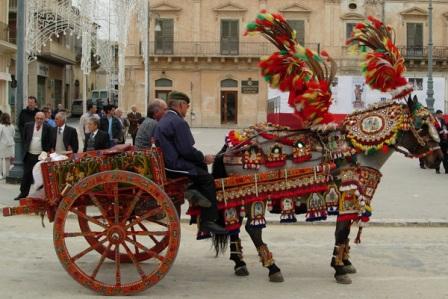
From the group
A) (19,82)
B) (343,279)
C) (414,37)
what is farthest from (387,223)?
(414,37)

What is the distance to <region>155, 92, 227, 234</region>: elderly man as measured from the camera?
21.1ft

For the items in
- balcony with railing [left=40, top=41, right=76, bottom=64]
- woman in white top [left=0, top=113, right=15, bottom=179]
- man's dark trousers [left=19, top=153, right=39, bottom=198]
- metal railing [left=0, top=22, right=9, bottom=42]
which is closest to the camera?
man's dark trousers [left=19, top=153, right=39, bottom=198]

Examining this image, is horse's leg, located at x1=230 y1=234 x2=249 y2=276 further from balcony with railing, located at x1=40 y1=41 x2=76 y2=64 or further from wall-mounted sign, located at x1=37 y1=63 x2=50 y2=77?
wall-mounted sign, located at x1=37 y1=63 x2=50 y2=77

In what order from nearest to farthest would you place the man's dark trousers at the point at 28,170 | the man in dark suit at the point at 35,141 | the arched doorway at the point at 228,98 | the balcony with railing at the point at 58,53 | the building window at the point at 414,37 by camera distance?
the man in dark suit at the point at 35,141, the man's dark trousers at the point at 28,170, the balcony with railing at the point at 58,53, the arched doorway at the point at 228,98, the building window at the point at 414,37

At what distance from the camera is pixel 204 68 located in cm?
4800

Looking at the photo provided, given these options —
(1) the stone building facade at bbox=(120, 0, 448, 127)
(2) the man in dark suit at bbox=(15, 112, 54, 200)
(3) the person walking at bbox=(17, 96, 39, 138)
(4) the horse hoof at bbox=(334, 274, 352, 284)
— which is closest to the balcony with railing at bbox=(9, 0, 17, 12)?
(1) the stone building facade at bbox=(120, 0, 448, 127)

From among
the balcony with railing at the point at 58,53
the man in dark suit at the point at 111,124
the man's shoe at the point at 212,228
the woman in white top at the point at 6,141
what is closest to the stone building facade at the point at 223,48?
the balcony with railing at the point at 58,53

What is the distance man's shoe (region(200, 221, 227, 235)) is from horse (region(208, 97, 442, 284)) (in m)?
0.19

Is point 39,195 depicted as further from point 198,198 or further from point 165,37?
point 165,37

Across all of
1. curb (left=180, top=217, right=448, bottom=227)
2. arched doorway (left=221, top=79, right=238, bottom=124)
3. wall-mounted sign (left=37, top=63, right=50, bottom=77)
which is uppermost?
wall-mounted sign (left=37, top=63, right=50, bottom=77)

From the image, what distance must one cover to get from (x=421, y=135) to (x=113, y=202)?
322cm

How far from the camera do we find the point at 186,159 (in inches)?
255

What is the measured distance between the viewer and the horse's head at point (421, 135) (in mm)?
6824

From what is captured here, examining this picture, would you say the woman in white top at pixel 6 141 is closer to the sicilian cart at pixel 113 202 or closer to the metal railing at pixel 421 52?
the sicilian cart at pixel 113 202
